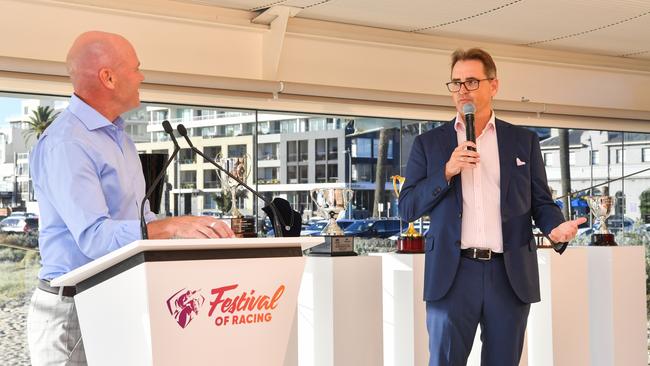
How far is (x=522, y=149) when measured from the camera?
329 centimetres

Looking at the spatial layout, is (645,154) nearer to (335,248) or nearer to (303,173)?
(303,173)

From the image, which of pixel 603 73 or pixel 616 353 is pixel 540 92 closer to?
pixel 603 73

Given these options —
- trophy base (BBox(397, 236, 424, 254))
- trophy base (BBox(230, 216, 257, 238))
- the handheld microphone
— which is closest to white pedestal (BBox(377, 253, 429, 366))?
trophy base (BBox(397, 236, 424, 254))

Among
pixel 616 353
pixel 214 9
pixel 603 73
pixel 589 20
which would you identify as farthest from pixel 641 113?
pixel 214 9

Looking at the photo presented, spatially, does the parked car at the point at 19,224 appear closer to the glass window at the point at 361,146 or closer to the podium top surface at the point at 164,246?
the glass window at the point at 361,146

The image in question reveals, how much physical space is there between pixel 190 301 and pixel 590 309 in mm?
4224

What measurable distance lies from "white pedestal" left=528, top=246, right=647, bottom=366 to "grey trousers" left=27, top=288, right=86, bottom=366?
11.4ft

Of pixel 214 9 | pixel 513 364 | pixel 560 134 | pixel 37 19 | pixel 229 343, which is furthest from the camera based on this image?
pixel 560 134

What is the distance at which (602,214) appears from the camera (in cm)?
570

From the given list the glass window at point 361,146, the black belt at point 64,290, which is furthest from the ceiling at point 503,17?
the black belt at point 64,290

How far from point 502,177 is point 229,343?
1598 mm

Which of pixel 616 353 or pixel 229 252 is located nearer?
pixel 229 252

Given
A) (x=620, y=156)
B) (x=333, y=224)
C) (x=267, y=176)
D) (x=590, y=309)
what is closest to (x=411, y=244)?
(x=333, y=224)

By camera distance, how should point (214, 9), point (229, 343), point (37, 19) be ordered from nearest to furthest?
point (229, 343) < point (37, 19) < point (214, 9)
